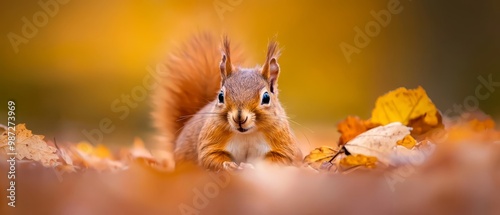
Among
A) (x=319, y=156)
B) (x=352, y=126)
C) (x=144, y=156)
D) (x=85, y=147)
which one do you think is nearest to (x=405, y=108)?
(x=352, y=126)

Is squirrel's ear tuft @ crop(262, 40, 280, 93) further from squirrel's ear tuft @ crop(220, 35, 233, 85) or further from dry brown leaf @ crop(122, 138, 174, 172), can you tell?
dry brown leaf @ crop(122, 138, 174, 172)

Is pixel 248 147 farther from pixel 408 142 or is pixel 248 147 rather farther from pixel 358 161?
pixel 408 142

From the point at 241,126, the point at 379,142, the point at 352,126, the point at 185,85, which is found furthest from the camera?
the point at 352,126

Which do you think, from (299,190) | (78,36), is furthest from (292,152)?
(78,36)

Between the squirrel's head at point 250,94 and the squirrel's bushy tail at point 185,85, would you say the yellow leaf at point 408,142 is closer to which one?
the squirrel's head at point 250,94

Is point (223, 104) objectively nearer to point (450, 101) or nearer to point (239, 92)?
point (239, 92)

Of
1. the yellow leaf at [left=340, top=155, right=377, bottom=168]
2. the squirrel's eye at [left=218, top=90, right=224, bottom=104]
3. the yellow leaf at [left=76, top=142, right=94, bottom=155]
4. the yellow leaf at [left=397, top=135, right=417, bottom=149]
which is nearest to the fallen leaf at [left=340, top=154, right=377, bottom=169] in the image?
the yellow leaf at [left=340, top=155, right=377, bottom=168]

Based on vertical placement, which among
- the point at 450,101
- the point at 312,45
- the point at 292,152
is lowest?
the point at 292,152
